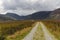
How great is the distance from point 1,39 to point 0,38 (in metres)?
0.48

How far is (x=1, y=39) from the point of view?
30188 millimetres

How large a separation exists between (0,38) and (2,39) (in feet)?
1.46

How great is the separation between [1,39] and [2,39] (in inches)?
7.9

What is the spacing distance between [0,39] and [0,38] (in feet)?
2.24

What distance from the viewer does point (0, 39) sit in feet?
98.2

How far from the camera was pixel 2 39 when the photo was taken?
3034 cm

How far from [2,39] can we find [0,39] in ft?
1.55

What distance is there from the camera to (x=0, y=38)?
30.6 m
